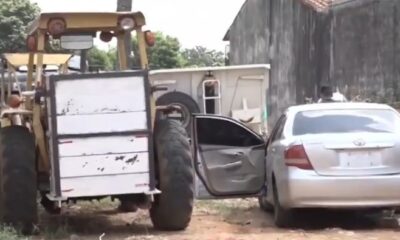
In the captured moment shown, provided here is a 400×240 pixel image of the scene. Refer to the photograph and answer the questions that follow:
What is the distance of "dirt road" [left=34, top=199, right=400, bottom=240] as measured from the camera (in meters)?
9.76

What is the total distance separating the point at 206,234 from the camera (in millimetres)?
9953

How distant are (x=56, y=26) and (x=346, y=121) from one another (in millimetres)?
3576

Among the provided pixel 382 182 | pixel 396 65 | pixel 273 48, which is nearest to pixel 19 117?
pixel 382 182

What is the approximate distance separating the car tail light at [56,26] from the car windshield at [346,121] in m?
3.00

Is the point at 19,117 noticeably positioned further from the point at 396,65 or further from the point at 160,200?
the point at 396,65

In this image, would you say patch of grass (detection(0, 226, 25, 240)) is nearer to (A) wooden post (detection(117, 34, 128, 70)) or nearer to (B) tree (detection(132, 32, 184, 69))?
(A) wooden post (detection(117, 34, 128, 70))

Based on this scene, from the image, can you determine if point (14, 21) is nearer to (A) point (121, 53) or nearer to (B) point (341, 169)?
(A) point (121, 53)

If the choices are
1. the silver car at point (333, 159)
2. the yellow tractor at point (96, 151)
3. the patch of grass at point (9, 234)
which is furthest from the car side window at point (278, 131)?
the patch of grass at point (9, 234)

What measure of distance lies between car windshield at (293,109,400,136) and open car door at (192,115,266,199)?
1.44 m

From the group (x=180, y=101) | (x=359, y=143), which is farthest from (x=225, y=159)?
(x=180, y=101)

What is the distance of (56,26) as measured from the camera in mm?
10281

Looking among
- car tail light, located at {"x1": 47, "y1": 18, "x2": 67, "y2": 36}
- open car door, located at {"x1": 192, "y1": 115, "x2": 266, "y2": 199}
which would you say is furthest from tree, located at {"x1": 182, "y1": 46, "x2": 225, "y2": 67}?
car tail light, located at {"x1": 47, "y1": 18, "x2": 67, "y2": 36}

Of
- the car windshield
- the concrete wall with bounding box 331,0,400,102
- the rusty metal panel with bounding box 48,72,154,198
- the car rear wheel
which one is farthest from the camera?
the concrete wall with bounding box 331,0,400,102

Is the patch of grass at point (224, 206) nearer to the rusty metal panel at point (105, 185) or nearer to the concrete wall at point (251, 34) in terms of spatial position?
the rusty metal panel at point (105, 185)
